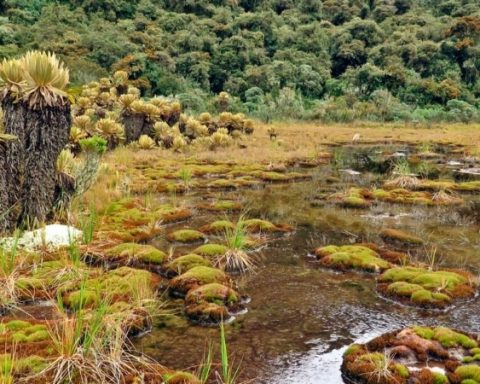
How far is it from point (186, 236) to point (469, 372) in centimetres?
619

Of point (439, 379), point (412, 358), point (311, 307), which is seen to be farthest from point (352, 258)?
point (439, 379)

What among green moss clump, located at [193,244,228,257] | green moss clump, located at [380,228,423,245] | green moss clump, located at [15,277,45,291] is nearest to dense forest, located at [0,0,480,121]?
green moss clump, located at [380,228,423,245]

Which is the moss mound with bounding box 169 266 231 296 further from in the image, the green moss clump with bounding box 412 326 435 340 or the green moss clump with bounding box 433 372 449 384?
the green moss clump with bounding box 433 372 449 384

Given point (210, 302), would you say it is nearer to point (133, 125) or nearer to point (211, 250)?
point (211, 250)

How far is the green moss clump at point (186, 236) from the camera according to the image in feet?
34.5

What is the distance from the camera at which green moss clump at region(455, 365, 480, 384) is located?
5.34 m

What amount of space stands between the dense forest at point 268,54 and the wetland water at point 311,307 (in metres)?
27.7

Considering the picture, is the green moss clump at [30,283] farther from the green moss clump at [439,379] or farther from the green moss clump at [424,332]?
the green moss clump at [439,379]

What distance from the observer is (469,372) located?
541 cm

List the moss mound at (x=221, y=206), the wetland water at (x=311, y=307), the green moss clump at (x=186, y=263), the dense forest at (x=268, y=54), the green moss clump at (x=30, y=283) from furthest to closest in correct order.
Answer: the dense forest at (x=268, y=54), the moss mound at (x=221, y=206), the green moss clump at (x=186, y=263), the green moss clump at (x=30, y=283), the wetland water at (x=311, y=307)

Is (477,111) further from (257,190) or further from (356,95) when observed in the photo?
(257,190)

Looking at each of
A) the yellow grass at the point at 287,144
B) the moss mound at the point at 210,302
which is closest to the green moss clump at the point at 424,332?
the moss mound at the point at 210,302

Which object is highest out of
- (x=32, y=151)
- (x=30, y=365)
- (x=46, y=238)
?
(x=32, y=151)

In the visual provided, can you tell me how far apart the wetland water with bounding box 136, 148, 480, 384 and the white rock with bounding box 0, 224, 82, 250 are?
1769mm
